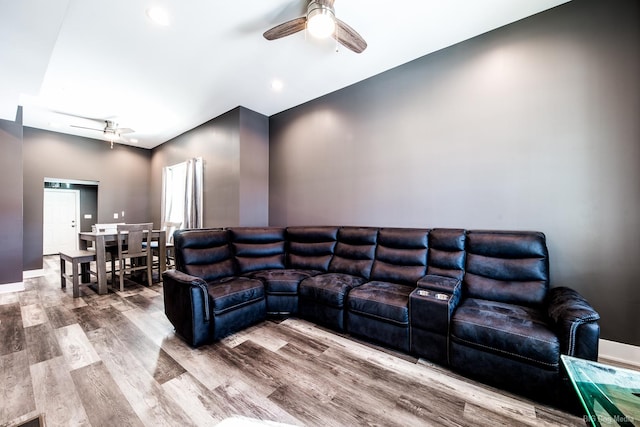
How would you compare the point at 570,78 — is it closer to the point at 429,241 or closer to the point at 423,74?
the point at 423,74

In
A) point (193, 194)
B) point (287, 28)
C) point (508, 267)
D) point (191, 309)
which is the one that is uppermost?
point (287, 28)

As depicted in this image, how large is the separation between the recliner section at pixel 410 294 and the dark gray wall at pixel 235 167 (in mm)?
1000

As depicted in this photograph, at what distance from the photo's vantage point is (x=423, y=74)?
2.91 metres

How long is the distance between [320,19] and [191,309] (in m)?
2.66

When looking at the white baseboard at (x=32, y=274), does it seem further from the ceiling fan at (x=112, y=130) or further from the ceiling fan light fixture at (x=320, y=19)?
the ceiling fan light fixture at (x=320, y=19)

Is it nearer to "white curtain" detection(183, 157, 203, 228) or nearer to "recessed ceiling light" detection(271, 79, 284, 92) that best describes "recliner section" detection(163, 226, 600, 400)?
"white curtain" detection(183, 157, 203, 228)

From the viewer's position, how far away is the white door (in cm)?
677

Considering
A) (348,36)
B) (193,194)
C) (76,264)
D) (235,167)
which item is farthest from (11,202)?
(348,36)

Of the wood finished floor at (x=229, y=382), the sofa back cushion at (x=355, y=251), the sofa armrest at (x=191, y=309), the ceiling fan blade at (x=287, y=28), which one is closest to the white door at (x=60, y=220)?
the wood finished floor at (x=229, y=382)

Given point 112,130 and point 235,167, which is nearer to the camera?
point 235,167

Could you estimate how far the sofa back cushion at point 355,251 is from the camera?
2934 mm

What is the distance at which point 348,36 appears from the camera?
2.12m

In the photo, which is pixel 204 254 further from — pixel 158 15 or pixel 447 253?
pixel 447 253

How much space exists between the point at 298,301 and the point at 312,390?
1.16 metres
